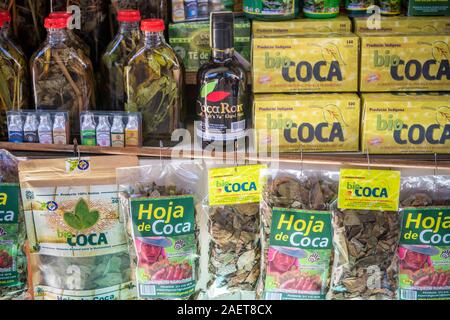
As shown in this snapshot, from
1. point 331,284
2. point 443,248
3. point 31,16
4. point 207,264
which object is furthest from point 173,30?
point 443,248

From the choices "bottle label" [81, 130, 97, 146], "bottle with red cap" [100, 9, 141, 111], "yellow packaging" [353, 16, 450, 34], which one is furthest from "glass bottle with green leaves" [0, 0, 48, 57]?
"yellow packaging" [353, 16, 450, 34]

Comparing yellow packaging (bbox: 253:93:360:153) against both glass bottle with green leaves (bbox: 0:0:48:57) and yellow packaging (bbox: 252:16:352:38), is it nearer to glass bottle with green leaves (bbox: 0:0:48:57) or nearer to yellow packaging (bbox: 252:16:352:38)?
yellow packaging (bbox: 252:16:352:38)

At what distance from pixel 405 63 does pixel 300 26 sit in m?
0.28

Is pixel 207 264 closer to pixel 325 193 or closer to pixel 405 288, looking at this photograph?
pixel 325 193

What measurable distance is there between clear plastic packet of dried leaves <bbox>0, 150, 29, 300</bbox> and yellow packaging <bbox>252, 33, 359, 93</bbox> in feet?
2.22

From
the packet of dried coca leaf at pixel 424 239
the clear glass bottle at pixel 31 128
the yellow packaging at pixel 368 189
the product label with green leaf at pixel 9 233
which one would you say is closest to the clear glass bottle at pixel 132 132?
the clear glass bottle at pixel 31 128

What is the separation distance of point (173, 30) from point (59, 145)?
1.39 ft

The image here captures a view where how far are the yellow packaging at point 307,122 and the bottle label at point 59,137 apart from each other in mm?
479

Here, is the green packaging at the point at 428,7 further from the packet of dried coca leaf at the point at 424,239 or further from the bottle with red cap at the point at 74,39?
the bottle with red cap at the point at 74,39

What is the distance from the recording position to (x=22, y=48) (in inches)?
64.4

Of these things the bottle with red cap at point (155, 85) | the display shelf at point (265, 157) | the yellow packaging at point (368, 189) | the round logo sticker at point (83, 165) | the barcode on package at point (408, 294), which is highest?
the bottle with red cap at point (155, 85)

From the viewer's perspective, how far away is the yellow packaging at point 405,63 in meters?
1.48

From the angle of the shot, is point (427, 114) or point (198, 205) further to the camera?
point (198, 205)

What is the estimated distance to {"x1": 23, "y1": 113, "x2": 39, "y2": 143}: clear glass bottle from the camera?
152cm
